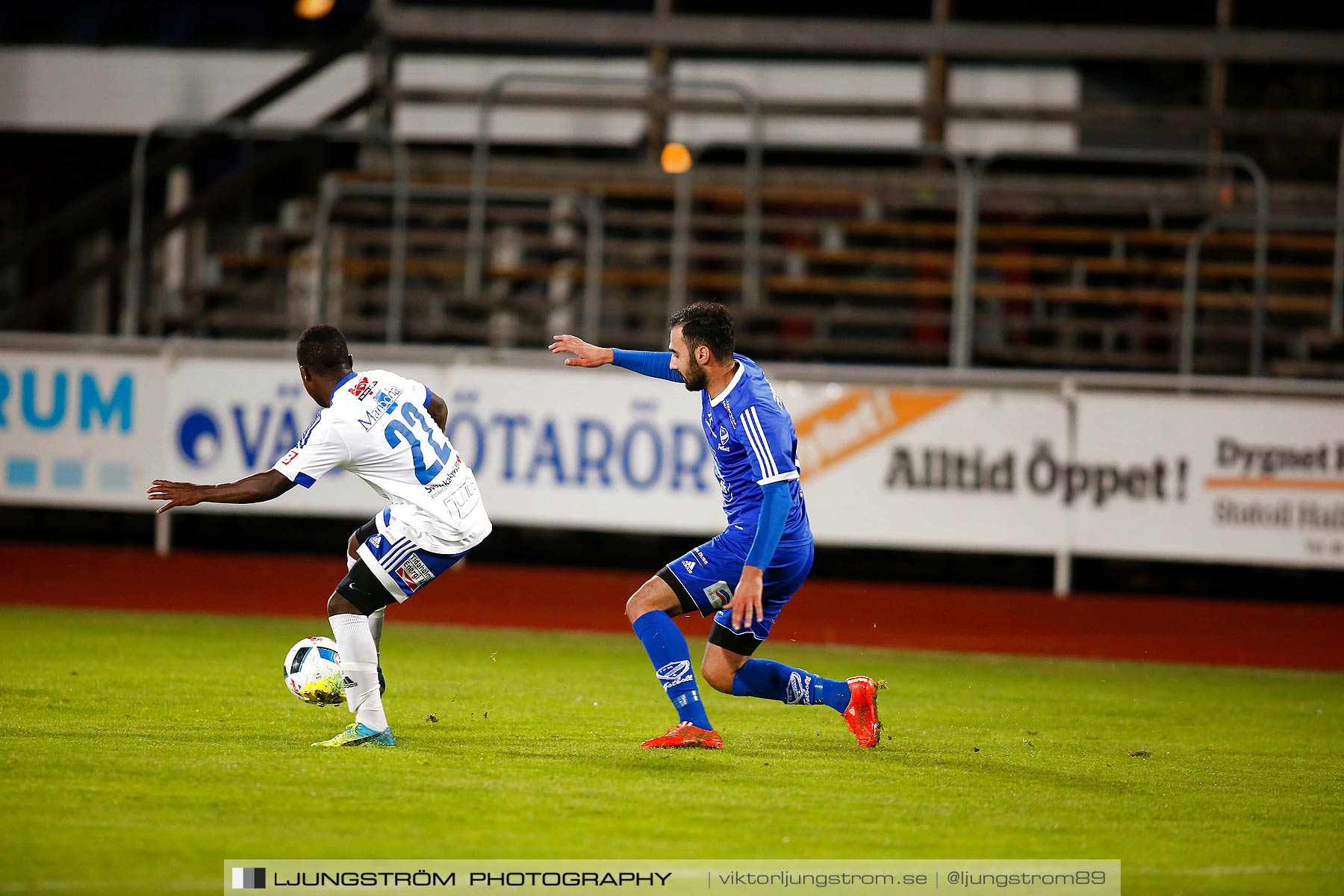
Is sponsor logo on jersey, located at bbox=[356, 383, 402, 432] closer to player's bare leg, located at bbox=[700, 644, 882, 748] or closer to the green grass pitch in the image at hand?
the green grass pitch

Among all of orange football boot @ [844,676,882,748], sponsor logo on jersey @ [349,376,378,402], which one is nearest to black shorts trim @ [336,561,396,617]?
sponsor logo on jersey @ [349,376,378,402]

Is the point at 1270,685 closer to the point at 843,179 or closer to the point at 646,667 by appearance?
the point at 646,667

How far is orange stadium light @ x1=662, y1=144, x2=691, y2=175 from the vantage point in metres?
19.1

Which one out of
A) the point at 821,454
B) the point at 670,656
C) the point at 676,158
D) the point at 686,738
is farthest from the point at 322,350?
the point at 676,158

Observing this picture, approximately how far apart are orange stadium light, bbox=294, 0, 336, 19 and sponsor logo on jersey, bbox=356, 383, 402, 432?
16244 mm

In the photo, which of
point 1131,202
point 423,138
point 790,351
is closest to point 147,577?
point 790,351

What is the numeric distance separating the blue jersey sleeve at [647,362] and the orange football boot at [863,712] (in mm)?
1665

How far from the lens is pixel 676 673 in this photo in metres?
6.88

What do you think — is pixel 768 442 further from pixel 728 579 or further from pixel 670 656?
pixel 670 656

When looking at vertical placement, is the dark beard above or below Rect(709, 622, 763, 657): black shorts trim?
above

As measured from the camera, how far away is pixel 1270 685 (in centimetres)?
1045

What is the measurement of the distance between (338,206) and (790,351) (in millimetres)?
6110

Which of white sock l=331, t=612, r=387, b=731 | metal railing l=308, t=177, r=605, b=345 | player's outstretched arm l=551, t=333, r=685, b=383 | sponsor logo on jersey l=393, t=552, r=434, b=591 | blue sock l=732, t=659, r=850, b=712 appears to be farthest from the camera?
metal railing l=308, t=177, r=605, b=345

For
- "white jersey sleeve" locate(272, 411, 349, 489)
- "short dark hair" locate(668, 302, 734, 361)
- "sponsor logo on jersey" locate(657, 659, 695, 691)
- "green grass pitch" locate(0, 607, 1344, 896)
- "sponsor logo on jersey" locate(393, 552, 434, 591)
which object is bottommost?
"green grass pitch" locate(0, 607, 1344, 896)
